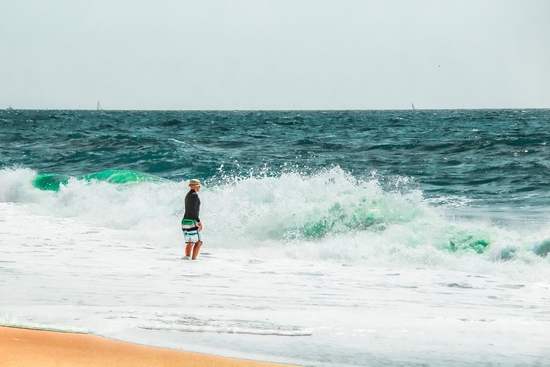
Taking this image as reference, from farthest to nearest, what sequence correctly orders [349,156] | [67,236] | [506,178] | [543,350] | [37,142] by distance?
[37,142]
[349,156]
[506,178]
[67,236]
[543,350]

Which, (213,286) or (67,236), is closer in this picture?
(213,286)

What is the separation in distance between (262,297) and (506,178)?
44.3 ft

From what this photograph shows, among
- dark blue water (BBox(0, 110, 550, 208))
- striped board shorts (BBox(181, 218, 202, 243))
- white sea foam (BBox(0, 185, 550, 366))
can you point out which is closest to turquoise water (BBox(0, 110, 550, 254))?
dark blue water (BBox(0, 110, 550, 208))

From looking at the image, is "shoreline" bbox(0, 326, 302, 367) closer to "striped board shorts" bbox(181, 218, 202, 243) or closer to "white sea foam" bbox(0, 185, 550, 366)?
"white sea foam" bbox(0, 185, 550, 366)

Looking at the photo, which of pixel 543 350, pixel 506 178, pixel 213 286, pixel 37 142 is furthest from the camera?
pixel 37 142

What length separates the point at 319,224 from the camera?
11836 millimetres

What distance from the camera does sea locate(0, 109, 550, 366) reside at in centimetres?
545

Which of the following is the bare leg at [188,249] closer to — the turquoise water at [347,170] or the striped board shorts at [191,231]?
the striped board shorts at [191,231]

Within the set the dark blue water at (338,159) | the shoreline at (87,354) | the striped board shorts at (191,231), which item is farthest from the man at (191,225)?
the dark blue water at (338,159)

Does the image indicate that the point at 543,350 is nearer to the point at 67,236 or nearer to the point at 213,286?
the point at 213,286

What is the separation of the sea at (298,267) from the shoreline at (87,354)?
0.59 ft

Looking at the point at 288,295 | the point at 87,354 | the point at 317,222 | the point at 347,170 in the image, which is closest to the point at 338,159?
Result: the point at 347,170

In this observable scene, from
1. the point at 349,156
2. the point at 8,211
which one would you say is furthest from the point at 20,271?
the point at 349,156

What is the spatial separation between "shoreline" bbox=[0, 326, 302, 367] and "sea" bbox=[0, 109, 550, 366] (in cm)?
18
